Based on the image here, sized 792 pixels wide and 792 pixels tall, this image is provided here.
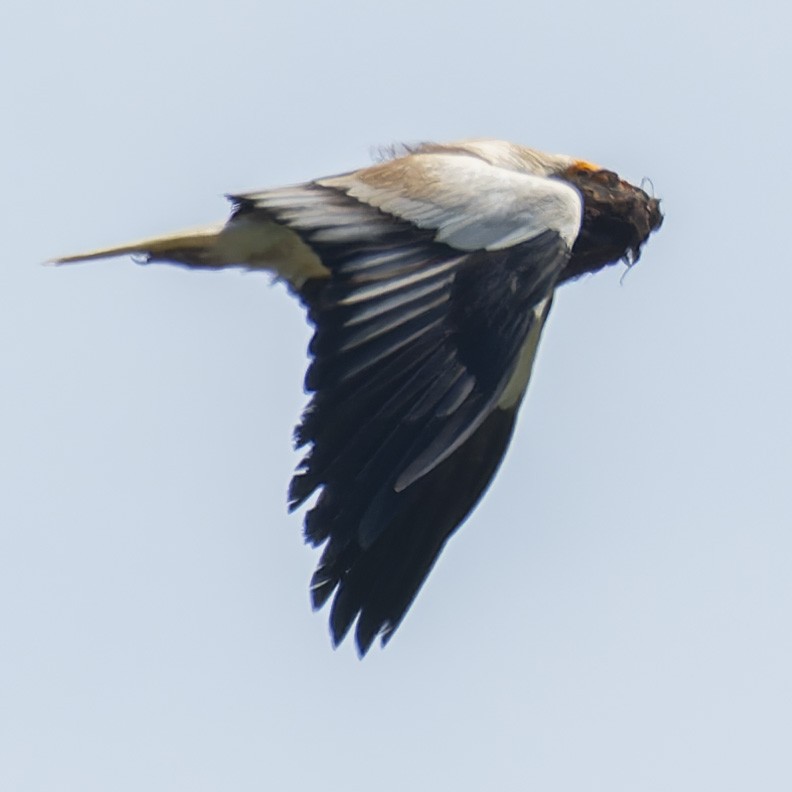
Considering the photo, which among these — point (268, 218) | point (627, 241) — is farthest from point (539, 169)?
point (268, 218)

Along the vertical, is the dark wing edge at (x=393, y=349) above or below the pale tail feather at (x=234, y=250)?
below

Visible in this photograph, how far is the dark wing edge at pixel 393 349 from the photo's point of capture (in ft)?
35.4

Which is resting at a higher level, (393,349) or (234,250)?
(234,250)

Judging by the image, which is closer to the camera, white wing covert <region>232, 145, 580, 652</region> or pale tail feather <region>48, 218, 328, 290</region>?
white wing covert <region>232, 145, 580, 652</region>

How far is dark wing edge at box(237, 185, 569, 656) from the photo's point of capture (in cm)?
1080

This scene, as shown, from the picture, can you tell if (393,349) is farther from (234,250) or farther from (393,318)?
(234,250)

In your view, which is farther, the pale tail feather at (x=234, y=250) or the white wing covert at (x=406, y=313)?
the pale tail feather at (x=234, y=250)

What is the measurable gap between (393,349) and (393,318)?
4.9 inches

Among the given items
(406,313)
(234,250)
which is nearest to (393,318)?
(406,313)

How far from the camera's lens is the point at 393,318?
10.9m

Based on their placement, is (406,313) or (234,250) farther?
(234,250)

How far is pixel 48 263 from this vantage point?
1211 cm

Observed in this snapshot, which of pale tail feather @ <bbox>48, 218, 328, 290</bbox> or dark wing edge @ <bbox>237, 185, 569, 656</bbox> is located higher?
pale tail feather @ <bbox>48, 218, 328, 290</bbox>

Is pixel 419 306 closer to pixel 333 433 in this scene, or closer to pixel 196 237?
pixel 333 433
